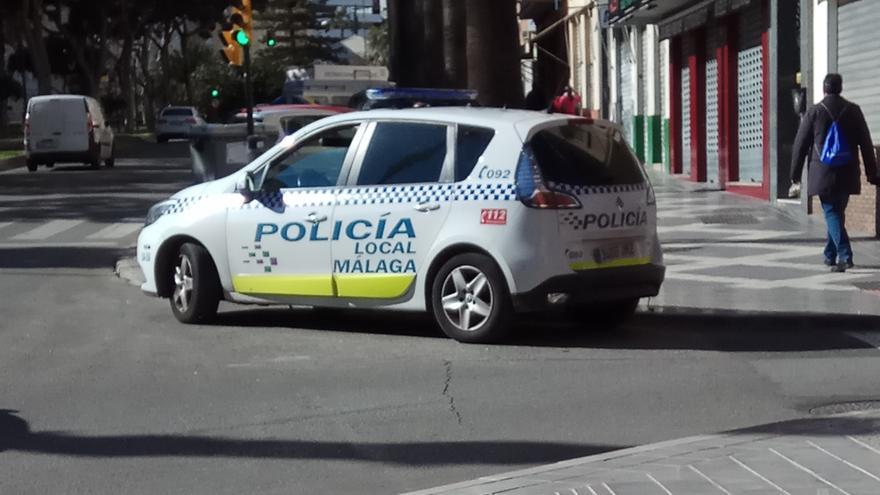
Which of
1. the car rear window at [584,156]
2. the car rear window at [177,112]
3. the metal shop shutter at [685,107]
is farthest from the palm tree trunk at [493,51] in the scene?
the car rear window at [177,112]

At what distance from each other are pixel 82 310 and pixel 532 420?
234 inches

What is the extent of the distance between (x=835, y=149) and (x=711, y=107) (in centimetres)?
1372

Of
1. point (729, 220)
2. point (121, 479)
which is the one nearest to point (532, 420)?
point (121, 479)

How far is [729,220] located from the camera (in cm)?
1916

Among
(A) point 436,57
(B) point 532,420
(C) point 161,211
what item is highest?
(A) point 436,57

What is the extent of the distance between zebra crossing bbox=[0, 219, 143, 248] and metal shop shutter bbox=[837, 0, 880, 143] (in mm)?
8507

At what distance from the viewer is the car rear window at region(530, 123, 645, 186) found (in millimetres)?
10250

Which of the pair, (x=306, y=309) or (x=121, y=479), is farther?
(x=306, y=309)

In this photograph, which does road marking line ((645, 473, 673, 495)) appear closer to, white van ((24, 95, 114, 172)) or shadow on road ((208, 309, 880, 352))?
shadow on road ((208, 309, 880, 352))

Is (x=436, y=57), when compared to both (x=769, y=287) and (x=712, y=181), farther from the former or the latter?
(x=712, y=181)

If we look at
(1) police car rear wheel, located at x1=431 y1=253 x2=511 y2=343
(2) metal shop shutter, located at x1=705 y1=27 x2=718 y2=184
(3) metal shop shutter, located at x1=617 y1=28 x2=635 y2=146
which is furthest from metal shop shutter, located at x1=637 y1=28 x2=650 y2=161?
(1) police car rear wheel, located at x1=431 y1=253 x2=511 y2=343

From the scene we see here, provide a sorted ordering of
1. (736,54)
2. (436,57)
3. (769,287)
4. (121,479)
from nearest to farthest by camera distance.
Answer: (121,479) < (769,287) < (436,57) < (736,54)

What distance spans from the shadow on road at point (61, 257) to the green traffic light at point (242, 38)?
4491 millimetres

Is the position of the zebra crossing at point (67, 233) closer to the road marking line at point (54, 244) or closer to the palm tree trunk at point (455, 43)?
the road marking line at point (54, 244)
